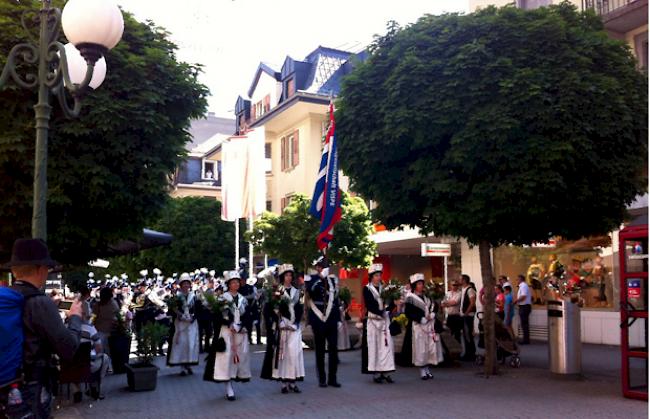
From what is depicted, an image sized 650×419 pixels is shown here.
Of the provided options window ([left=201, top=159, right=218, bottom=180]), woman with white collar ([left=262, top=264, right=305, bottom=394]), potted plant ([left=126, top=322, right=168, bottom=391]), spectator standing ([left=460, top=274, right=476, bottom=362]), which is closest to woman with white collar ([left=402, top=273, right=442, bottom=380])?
spectator standing ([left=460, top=274, right=476, bottom=362])

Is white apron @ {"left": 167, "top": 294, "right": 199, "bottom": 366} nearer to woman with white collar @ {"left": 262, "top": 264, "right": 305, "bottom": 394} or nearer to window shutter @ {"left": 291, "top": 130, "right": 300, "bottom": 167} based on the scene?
woman with white collar @ {"left": 262, "top": 264, "right": 305, "bottom": 394}

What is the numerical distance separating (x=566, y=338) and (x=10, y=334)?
10.5 metres

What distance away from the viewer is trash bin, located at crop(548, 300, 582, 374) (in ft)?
41.2

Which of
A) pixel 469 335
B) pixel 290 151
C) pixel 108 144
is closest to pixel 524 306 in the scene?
pixel 469 335

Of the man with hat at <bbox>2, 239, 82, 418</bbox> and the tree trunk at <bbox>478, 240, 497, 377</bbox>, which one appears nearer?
the man with hat at <bbox>2, 239, 82, 418</bbox>

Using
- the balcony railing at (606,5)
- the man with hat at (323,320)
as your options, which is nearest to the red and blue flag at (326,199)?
the man with hat at (323,320)

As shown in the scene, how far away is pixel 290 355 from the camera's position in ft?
37.9

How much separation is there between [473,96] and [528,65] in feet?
3.50

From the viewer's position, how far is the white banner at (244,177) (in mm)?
28578

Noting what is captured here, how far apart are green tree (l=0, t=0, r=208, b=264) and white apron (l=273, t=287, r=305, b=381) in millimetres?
2928

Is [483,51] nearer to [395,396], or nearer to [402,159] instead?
[402,159]

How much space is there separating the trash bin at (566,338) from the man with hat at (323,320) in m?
3.99

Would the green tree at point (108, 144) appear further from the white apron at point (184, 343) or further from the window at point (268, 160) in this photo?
the window at point (268, 160)

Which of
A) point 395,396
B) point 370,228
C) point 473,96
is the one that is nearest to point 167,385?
point 395,396
